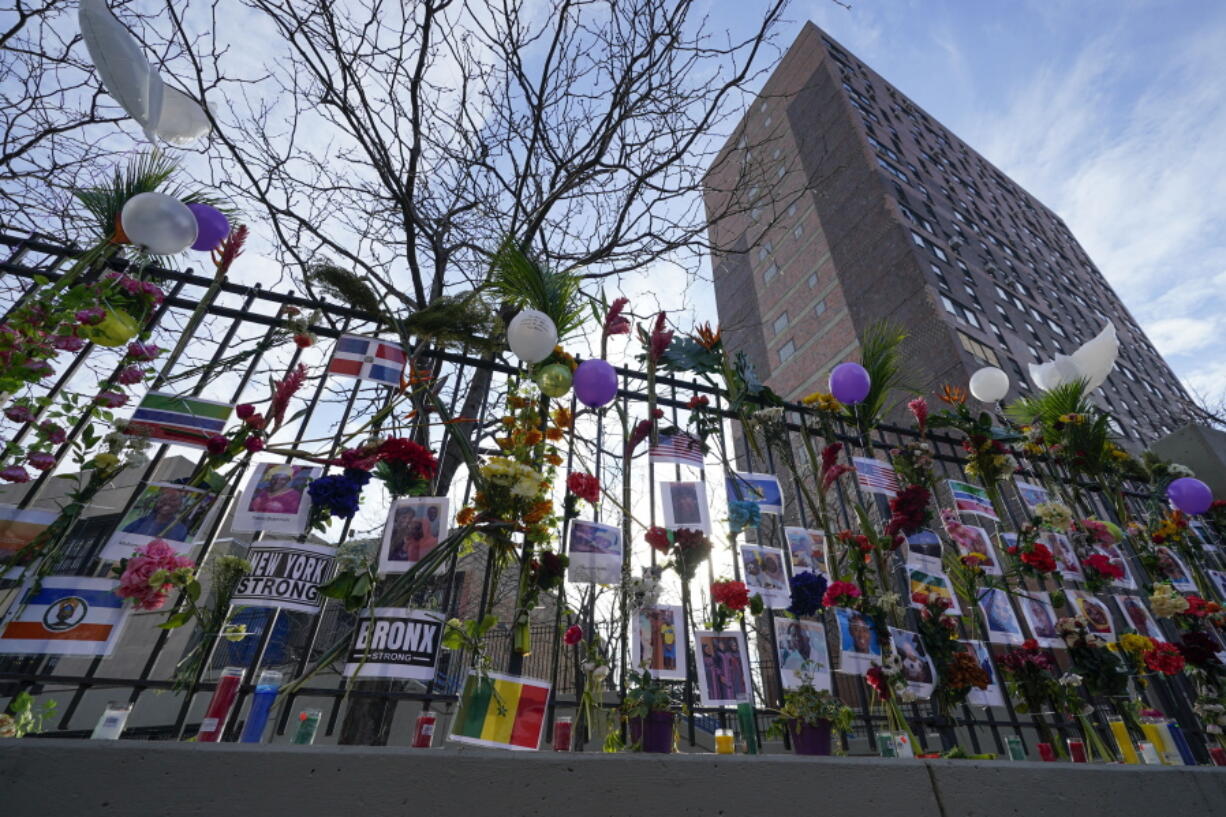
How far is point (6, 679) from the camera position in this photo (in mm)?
1812

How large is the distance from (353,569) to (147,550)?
0.75 metres

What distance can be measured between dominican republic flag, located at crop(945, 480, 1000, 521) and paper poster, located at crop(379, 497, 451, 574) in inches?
144

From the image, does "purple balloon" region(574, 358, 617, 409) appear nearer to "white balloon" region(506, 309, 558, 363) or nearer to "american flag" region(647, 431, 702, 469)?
"white balloon" region(506, 309, 558, 363)

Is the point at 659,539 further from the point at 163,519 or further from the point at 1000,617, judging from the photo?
the point at 1000,617

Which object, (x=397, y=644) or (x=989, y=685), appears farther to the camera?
(x=989, y=685)

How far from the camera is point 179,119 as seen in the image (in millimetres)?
3102

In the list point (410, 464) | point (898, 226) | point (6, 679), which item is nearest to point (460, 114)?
point (410, 464)

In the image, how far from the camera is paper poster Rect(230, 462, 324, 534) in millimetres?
2447

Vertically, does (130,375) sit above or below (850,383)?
below

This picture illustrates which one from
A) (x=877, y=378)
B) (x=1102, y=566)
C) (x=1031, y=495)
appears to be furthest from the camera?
(x=1031, y=495)

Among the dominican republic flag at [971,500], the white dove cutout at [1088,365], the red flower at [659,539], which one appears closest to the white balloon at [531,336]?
the red flower at [659,539]

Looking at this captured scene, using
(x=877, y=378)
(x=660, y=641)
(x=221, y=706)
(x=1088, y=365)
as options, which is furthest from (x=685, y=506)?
(x=1088, y=365)

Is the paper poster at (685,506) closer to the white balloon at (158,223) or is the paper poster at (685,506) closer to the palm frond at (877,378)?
the palm frond at (877,378)

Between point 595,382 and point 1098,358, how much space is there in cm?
537
